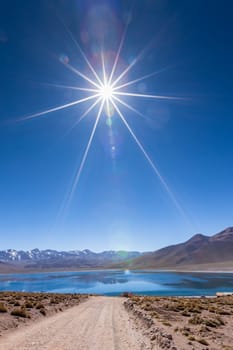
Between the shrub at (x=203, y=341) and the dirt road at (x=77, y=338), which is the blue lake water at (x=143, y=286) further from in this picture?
Answer: the shrub at (x=203, y=341)

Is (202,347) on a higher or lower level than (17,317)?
lower

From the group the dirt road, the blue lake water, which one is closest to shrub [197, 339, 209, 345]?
the dirt road

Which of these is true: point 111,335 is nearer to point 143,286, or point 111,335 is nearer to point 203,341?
point 203,341

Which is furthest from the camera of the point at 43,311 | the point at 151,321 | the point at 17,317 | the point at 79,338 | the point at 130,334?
the point at 43,311

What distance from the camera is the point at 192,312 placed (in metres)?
19.9

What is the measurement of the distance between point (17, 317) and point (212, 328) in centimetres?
1119

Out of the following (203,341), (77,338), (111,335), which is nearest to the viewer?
(203,341)

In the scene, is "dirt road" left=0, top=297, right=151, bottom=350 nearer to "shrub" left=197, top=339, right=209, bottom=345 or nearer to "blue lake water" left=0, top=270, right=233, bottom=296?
Answer: "shrub" left=197, top=339, right=209, bottom=345

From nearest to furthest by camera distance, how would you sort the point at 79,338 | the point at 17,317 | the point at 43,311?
1. the point at 79,338
2. the point at 17,317
3. the point at 43,311

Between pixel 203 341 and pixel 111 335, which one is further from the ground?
pixel 111 335

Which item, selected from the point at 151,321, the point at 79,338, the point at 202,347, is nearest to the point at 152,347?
the point at 202,347

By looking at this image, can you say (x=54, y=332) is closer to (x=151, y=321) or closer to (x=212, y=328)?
(x=151, y=321)

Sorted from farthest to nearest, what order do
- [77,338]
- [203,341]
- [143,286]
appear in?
[143,286] → [77,338] → [203,341]

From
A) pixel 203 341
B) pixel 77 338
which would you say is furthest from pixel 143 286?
pixel 203 341
